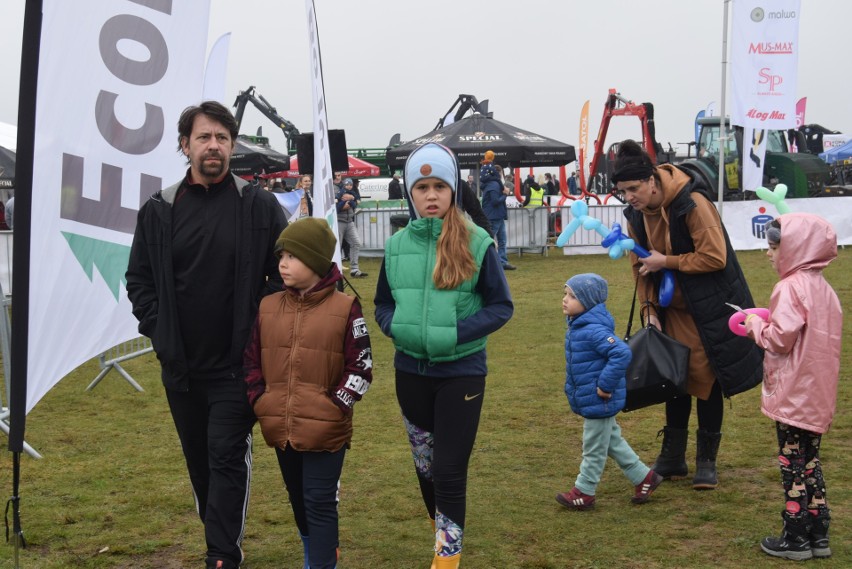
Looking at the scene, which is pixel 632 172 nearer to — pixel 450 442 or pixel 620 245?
pixel 620 245

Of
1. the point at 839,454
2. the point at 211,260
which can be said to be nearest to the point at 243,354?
the point at 211,260

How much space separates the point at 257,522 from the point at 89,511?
967mm

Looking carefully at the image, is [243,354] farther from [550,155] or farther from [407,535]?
[550,155]

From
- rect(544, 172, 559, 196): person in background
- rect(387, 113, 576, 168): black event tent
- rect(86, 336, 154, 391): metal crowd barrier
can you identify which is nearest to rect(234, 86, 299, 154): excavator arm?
rect(544, 172, 559, 196): person in background

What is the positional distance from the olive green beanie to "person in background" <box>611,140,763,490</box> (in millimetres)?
1843

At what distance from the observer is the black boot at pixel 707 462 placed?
5586 millimetres

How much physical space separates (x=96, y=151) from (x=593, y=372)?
2.67m

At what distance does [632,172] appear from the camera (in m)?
5.29

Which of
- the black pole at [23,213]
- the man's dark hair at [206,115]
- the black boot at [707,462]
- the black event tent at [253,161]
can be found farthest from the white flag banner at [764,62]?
the black event tent at [253,161]

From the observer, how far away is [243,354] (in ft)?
13.5

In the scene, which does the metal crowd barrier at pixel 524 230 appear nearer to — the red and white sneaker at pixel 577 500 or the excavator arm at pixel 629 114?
the excavator arm at pixel 629 114

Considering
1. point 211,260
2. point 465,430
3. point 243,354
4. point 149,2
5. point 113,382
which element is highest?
point 149,2

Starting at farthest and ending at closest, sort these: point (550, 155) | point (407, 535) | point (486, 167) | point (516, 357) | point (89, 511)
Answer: point (550, 155) → point (486, 167) → point (516, 357) → point (89, 511) → point (407, 535)

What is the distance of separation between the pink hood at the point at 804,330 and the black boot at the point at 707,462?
117cm
